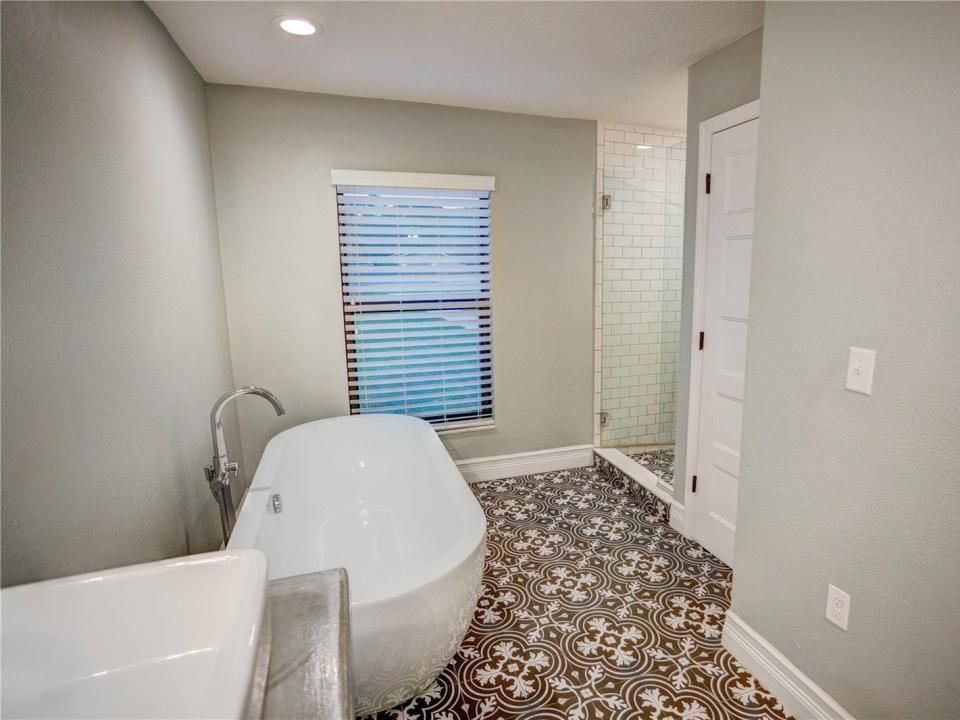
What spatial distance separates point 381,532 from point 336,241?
5.53 ft

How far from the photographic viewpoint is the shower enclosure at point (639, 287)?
3.41m

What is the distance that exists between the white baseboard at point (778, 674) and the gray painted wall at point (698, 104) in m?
0.93

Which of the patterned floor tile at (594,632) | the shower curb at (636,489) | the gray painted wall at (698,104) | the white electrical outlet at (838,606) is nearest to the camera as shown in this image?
the white electrical outlet at (838,606)

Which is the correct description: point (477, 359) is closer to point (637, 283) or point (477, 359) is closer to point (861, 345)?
point (637, 283)

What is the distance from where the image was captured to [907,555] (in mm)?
1284

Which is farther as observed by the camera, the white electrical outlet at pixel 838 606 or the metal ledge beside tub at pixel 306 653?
the white electrical outlet at pixel 838 606

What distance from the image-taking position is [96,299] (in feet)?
4.45

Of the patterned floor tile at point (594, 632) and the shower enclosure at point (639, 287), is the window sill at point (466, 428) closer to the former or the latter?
the patterned floor tile at point (594, 632)

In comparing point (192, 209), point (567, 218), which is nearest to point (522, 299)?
point (567, 218)

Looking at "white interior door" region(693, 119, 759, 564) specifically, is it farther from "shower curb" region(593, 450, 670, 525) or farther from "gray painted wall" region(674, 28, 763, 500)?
"shower curb" region(593, 450, 670, 525)

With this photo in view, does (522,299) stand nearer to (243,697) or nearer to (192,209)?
(192,209)

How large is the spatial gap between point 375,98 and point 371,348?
1.48 m

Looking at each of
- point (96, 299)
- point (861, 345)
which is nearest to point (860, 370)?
point (861, 345)

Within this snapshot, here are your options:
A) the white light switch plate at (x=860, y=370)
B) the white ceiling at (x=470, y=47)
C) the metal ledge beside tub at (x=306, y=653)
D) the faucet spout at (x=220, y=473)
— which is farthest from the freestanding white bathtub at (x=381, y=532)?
the white ceiling at (x=470, y=47)
